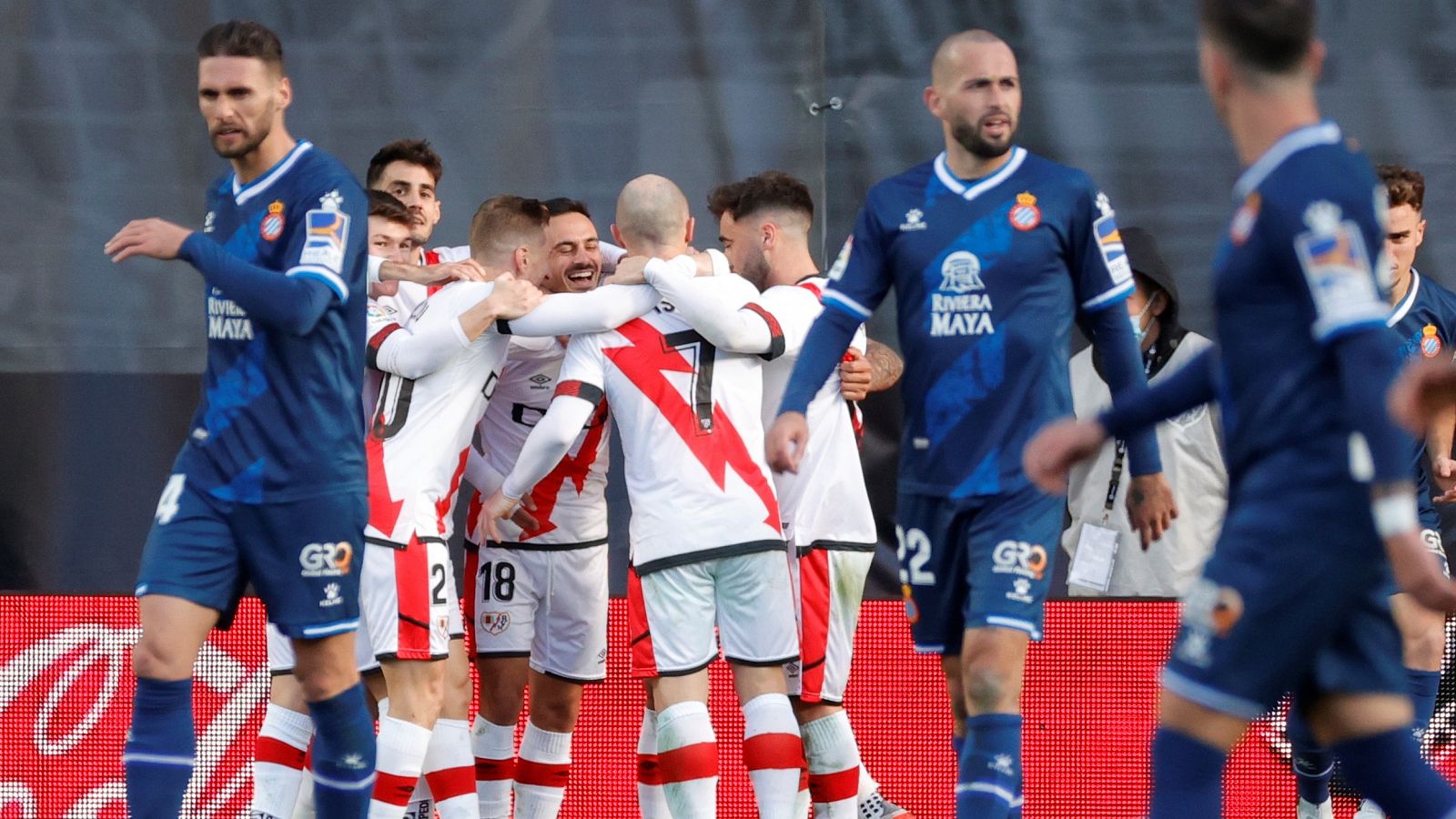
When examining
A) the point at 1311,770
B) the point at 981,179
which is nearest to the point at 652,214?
the point at 981,179

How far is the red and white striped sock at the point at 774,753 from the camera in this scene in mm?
5324

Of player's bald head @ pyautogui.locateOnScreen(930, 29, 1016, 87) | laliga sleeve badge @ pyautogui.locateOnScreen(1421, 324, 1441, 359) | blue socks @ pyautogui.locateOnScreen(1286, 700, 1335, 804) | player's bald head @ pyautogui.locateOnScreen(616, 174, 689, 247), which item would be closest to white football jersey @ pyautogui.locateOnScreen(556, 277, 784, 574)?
player's bald head @ pyautogui.locateOnScreen(616, 174, 689, 247)

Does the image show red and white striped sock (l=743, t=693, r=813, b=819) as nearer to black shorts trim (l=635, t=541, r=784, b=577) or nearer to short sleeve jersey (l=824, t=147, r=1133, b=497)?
black shorts trim (l=635, t=541, r=784, b=577)

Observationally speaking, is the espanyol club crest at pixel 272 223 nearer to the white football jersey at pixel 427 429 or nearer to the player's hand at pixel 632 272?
the white football jersey at pixel 427 429

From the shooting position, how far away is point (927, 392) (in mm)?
4543

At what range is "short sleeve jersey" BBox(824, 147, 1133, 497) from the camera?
176 inches

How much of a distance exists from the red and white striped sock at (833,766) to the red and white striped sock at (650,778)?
558 mm

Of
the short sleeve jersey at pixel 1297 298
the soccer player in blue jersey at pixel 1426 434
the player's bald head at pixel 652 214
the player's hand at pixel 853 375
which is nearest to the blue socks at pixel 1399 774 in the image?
the short sleeve jersey at pixel 1297 298

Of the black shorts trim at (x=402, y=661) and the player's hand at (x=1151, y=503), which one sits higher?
the player's hand at (x=1151, y=503)

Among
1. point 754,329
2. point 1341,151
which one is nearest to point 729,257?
point 754,329

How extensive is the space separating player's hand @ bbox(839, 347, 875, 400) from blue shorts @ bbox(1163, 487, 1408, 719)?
9.63 feet

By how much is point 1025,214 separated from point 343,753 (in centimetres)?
222

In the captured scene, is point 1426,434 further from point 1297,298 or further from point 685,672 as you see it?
point 1297,298

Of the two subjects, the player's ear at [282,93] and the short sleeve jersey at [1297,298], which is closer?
the short sleeve jersey at [1297,298]
